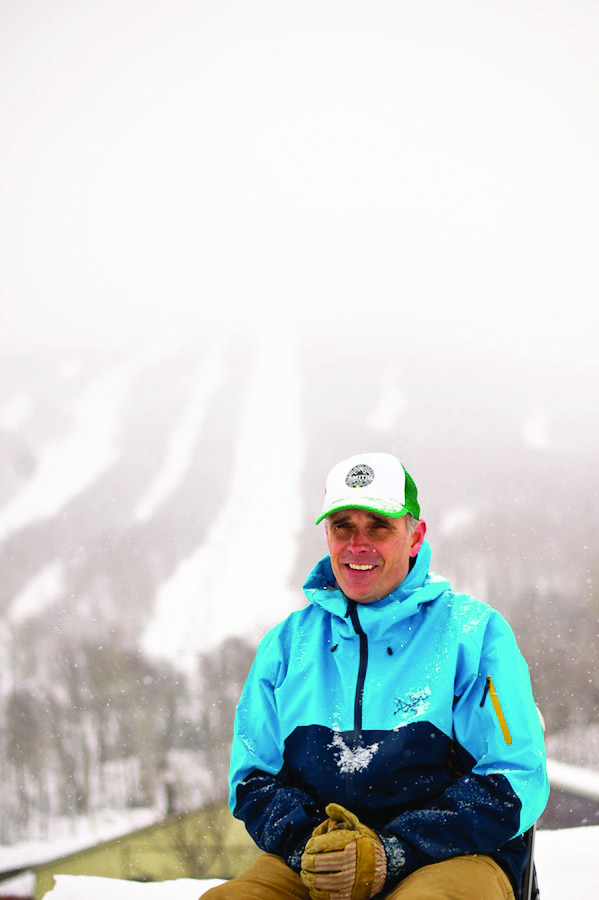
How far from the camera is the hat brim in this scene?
5.96 feet

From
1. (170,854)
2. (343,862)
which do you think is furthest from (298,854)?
(170,854)

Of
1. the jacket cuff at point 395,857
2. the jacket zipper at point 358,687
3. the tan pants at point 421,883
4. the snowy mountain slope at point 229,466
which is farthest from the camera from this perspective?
the snowy mountain slope at point 229,466

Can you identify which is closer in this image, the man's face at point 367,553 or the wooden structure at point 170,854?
the man's face at point 367,553

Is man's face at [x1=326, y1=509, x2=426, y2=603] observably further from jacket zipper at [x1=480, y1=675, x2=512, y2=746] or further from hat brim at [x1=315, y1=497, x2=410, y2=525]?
jacket zipper at [x1=480, y1=675, x2=512, y2=746]

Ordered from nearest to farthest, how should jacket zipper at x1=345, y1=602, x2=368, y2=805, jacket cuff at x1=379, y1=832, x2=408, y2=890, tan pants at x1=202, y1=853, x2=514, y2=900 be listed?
tan pants at x1=202, y1=853, x2=514, y2=900, jacket cuff at x1=379, y1=832, x2=408, y2=890, jacket zipper at x1=345, y1=602, x2=368, y2=805

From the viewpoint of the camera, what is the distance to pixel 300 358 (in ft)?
149

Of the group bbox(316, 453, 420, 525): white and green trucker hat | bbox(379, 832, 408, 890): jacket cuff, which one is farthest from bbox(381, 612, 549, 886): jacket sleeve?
bbox(316, 453, 420, 525): white and green trucker hat

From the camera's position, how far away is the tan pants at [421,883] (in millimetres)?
1452

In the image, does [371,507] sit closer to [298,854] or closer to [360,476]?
[360,476]

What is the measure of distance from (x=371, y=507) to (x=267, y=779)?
2.09 ft

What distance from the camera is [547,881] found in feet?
11.1

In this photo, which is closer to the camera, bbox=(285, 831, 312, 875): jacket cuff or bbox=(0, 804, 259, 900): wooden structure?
bbox=(285, 831, 312, 875): jacket cuff

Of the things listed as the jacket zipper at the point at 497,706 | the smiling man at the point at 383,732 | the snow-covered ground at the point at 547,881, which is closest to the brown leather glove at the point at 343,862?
the smiling man at the point at 383,732

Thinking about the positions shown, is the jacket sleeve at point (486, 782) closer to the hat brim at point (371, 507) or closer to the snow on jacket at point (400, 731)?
the snow on jacket at point (400, 731)
